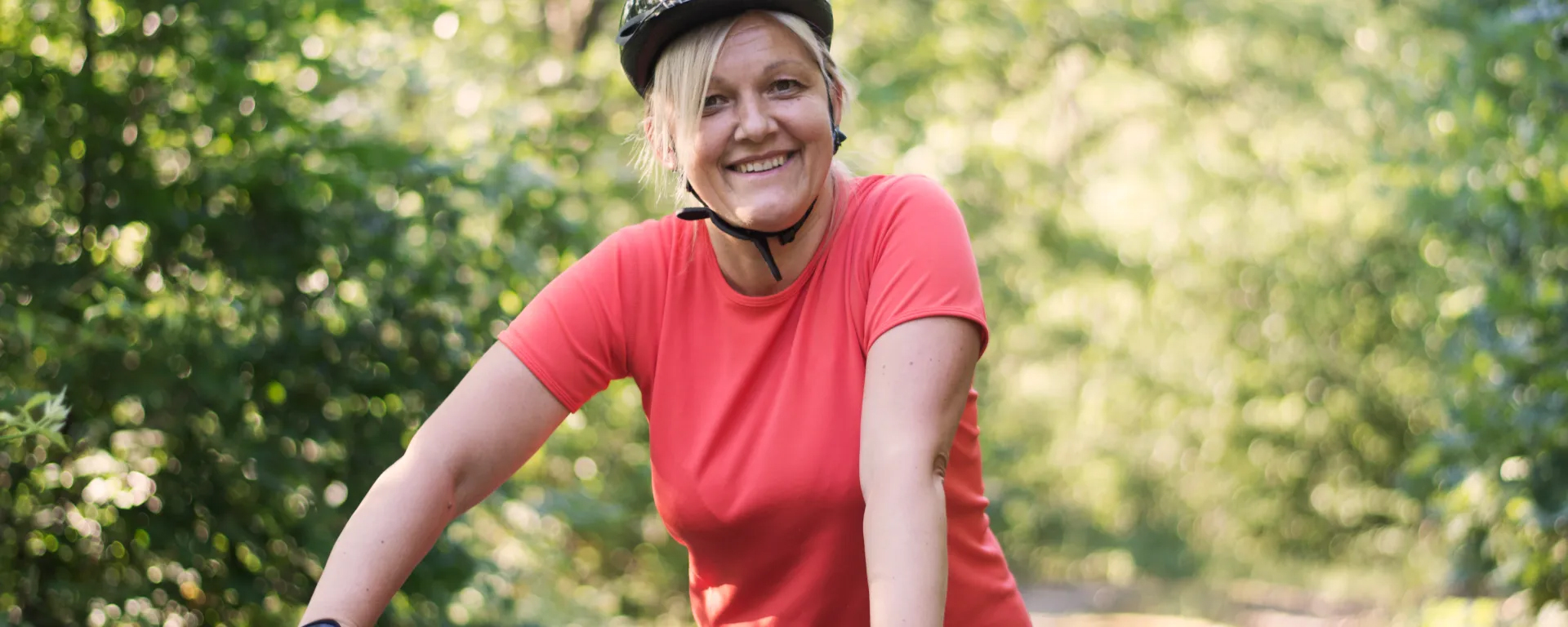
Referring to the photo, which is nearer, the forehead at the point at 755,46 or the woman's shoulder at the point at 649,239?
the forehead at the point at 755,46

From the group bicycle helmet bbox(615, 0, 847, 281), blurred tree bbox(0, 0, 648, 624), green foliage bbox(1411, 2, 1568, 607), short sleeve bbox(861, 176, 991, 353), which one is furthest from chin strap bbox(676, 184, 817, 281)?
green foliage bbox(1411, 2, 1568, 607)

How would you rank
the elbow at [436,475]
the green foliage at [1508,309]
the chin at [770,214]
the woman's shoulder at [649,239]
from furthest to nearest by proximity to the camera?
1. the green foliage at [1508,309]
2. the woman's shoulder at [649,239]
3. the chin at [770,214]
4. the elbow at [436,475]

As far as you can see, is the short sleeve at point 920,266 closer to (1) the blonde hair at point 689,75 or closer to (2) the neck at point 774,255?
(2) the neck at point 774,255

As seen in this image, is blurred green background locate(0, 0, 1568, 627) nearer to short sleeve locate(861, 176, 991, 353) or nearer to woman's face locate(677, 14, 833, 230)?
woman's face locate(677, 14, 833, 230)

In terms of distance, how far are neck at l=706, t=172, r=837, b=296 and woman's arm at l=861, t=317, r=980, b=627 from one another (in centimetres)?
25

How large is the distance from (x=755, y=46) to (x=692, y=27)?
0.30ft

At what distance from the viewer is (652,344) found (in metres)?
2.08

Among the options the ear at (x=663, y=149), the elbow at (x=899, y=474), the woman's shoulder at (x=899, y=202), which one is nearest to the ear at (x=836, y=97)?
the woman's shoulder at (x=899, y=202)

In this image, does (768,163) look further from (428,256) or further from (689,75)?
(428,256)

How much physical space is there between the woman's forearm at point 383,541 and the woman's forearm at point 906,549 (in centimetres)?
56

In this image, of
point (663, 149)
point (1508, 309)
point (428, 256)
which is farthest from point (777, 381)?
point (1508, 309)

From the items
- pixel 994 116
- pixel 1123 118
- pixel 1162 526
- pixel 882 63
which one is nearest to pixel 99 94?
pixel 882 63

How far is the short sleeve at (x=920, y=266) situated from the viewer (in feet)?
6.07

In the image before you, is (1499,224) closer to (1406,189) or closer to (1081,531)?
(1406,189)
